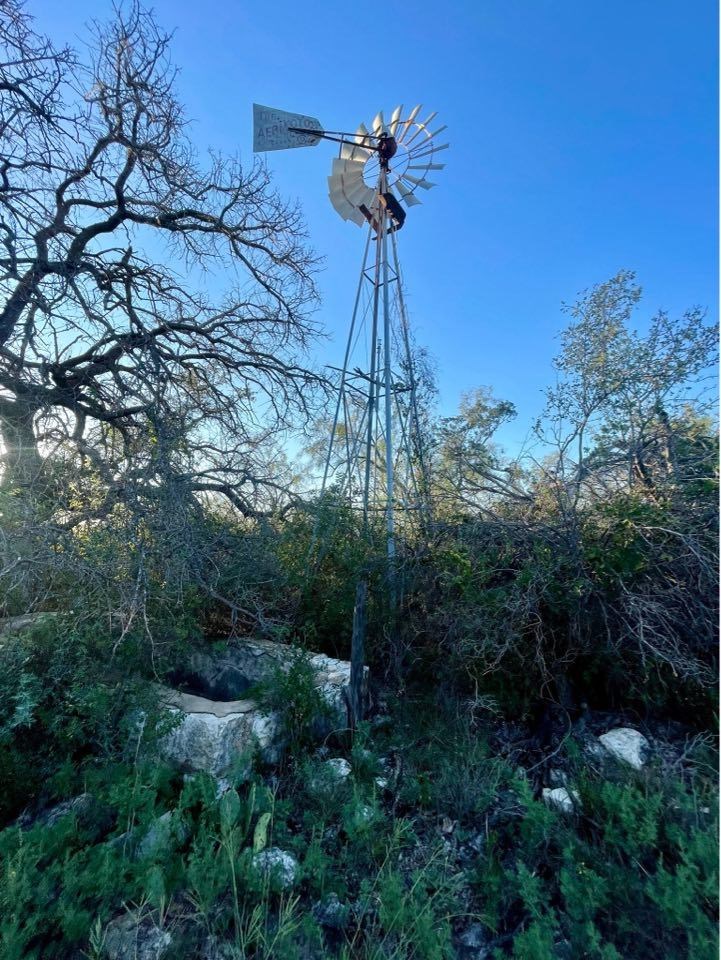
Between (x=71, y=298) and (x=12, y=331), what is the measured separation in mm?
954

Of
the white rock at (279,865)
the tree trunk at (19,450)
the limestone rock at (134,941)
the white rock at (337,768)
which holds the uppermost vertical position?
the tree trunk at (19,450)

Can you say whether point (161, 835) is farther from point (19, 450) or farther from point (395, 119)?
point (395, 119)

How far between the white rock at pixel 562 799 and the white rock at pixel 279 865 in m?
1.41

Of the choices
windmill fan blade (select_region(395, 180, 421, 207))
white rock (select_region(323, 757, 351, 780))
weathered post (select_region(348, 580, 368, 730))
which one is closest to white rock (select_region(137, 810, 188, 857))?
white rock (select_region(323, 757, 351, 780))

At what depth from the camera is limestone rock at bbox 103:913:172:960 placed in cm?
174

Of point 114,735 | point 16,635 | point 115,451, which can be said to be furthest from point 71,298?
point 114,735

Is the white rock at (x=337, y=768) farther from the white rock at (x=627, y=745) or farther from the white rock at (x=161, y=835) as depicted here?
the white rock at (x=627, y=745)

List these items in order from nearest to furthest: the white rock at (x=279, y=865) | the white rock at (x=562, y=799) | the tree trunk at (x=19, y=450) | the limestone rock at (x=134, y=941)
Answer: the limestone rock at (x=134, y=941)
the white rock at (x=279, y=865)
the white rock at (x=562, y=799)
the tree trunk at (x=19, y=450)

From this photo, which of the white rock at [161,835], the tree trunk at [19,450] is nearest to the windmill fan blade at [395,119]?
the tree trunk at [19,450]

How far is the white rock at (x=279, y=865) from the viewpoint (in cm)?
198

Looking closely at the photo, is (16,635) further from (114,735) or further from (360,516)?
(360,516)

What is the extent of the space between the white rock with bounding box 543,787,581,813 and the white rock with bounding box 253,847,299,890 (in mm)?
1409

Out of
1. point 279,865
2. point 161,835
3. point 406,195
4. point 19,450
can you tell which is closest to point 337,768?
point 279,865

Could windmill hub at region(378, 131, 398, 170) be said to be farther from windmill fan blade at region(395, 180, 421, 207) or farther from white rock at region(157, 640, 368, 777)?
white rock at region(157, 640, 368, 777)
